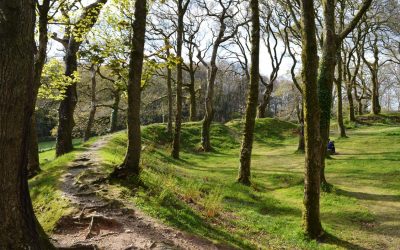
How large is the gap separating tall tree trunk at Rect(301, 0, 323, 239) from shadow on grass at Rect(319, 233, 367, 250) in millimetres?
175

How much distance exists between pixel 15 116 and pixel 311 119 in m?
7.06

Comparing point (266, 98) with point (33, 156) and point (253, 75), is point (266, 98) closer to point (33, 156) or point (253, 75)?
point (253, 75)

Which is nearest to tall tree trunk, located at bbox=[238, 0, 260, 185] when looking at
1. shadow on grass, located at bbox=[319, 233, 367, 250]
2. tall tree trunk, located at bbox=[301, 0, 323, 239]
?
tall tree trunk, located at bbox=[301, 0, 323, 239]

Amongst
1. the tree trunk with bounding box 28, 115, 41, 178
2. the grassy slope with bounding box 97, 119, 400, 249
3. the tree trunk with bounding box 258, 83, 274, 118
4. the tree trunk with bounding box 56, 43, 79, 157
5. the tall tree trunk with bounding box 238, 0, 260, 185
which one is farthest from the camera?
the tree trunk with bounding box 258, 83, 274, 118

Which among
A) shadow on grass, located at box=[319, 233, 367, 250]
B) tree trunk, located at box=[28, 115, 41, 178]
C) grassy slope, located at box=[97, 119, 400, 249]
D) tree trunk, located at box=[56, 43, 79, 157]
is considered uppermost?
tree trunk, located at box=[56, 43, 79, 157]

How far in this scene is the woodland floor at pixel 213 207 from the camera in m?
7.17

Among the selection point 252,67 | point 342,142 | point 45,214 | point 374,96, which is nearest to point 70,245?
point 45,214

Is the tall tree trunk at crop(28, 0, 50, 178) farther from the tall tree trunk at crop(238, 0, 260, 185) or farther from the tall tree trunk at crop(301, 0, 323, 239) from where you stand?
the tall tree trunk at crop(238, 0, 260, 185)

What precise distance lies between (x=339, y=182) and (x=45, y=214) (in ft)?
39.3

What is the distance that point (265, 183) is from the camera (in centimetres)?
1628

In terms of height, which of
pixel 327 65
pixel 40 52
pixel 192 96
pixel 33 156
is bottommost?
pixel 33 156

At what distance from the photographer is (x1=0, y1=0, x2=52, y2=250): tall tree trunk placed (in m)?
4.46

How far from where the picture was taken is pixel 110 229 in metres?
7.09

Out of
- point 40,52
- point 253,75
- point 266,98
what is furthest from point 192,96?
point 40,52
